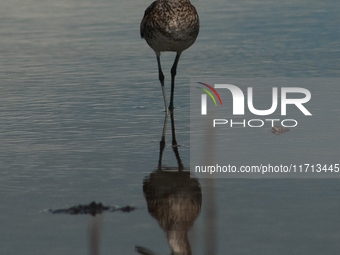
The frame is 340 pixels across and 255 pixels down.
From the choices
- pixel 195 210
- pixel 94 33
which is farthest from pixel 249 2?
pixel 195 210

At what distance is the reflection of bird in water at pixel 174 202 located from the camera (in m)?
Result: 4.62

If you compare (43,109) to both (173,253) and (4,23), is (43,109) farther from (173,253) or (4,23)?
(4,23)

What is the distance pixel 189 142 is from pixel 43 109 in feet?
8.98

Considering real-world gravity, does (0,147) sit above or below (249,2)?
below

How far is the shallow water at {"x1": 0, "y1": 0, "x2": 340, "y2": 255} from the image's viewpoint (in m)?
4.68

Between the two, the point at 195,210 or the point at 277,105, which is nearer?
the point at 195,210

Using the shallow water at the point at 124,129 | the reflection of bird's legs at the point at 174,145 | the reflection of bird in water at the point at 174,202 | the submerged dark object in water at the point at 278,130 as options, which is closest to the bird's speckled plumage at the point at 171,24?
the shallow water at the point at 124,129

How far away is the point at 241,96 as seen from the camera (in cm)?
992

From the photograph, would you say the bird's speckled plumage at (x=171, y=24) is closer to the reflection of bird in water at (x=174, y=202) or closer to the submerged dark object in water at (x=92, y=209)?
the reflection of bird in water at (x=174, y=202)

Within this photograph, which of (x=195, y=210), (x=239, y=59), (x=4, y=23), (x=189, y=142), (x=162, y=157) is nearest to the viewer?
(x=195, y=210)

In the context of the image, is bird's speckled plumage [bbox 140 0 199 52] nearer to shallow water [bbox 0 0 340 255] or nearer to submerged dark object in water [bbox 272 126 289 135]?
shallow water [bbox 0 0 340 255]

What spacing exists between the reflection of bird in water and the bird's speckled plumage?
3139mm

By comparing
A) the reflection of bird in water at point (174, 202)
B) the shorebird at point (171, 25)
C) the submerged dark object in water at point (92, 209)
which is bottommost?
the reflection of bird in water at point (174, 202)

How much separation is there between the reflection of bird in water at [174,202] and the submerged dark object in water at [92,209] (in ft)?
0.66
